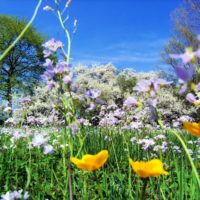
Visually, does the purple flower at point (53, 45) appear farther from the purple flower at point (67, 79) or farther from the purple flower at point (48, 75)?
the purple flower at point (67, 79)

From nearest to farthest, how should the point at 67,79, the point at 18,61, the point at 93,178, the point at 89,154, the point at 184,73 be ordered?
1. the point at 184,73
2. the point at 67,79
3. the point at 93,178
4. the point at 89,154
5. the point at 18,61

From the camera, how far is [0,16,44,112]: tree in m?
32.9

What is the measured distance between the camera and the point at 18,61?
111ft

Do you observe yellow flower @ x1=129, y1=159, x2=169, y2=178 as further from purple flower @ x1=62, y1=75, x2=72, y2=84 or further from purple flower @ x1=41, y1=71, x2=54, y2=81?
purple flower @ x1=41, y1=71, x2=54, y2=81

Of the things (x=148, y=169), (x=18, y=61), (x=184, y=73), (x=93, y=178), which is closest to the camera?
(x=184, y=73)

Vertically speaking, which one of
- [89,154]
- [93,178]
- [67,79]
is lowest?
[93,178]

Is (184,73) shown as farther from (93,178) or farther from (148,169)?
(93,178)

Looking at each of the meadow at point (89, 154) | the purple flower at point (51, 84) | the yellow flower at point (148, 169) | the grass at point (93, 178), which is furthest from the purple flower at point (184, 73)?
the grass at point (93, 178)

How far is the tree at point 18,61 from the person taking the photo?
32938 mm

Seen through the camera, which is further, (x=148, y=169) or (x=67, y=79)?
(x=67, y=79)

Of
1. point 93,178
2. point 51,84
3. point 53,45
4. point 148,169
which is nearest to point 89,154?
point 93,178

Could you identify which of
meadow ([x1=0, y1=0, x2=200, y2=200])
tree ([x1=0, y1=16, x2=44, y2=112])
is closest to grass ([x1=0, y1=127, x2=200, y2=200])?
meadow ([x1=0, y1=0, x2=200, y2=200])

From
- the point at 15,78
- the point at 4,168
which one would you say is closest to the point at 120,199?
the point at 4,168

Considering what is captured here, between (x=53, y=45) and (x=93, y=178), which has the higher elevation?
(x=53, y=45)
